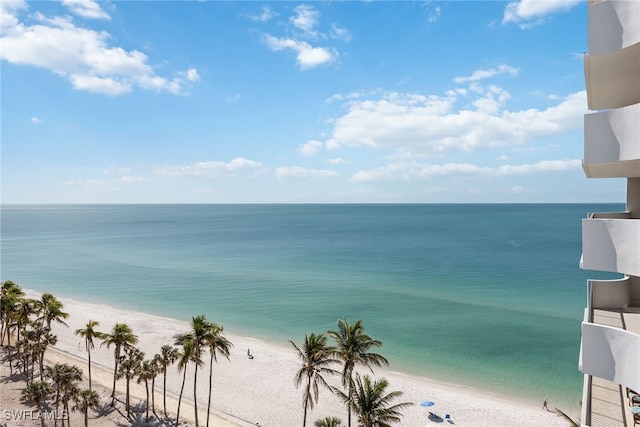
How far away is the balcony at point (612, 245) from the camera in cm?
984

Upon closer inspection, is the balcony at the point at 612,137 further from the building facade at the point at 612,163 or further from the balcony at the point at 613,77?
the balcony at the point at 613,77

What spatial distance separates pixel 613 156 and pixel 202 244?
15263 centimetres

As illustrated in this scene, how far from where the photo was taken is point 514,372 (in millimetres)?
42594

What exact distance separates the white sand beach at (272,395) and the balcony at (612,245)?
22510 millimetres

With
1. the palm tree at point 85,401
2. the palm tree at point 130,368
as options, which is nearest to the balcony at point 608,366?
the palm tree at point 130,368

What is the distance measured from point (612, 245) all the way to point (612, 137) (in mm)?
2966

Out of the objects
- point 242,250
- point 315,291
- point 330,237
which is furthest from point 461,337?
point 330,237

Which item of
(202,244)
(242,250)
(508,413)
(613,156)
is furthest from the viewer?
(202,244)

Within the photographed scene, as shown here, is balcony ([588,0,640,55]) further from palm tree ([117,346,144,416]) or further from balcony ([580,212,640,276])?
palm tree ([117,346,144,416])

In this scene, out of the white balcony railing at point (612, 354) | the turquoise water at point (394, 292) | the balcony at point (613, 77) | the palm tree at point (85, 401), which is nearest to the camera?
the white balcony railing at point (612, 354)

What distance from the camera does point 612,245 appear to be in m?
10.3

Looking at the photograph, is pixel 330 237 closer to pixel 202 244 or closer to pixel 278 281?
pixel 202 244

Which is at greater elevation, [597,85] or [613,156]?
[597,85]

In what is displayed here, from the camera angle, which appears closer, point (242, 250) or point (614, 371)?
point (614, 371)
